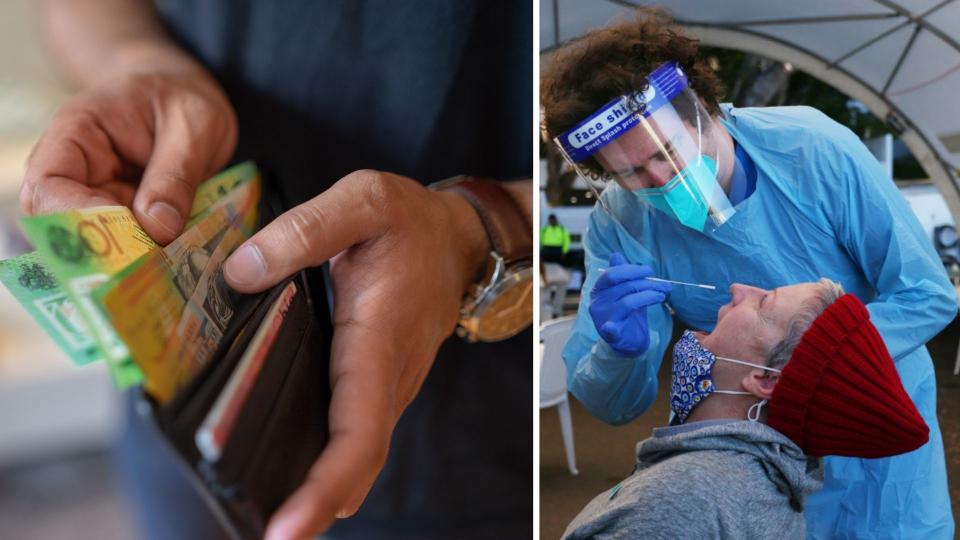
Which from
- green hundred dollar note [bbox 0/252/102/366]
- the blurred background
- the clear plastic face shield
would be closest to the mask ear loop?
the clear plastic face shield

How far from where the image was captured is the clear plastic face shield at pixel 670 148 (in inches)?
31.7

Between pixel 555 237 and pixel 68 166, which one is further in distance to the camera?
pixel 555 237

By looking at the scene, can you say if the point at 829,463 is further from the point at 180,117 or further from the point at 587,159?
the point at 180,117

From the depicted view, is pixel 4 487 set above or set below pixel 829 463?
below

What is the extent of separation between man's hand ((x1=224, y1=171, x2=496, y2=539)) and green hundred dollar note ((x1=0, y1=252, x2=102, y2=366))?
0.12 m

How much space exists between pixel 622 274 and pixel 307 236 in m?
0.41

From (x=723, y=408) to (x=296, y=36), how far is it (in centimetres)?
72

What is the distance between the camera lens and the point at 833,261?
785 mm

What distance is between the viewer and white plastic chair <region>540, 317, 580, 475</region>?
38.3 inches

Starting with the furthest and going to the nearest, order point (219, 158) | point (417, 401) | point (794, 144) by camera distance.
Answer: point (417, 401) < point (219, 158) < point (794, 144)

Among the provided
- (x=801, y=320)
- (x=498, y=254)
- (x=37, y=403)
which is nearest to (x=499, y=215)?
(x=498, y=254)

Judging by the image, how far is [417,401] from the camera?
44.7 inches

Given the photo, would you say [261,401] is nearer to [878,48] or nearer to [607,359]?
[607,359]

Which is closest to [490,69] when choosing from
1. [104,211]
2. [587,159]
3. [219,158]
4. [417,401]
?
[587,159]
